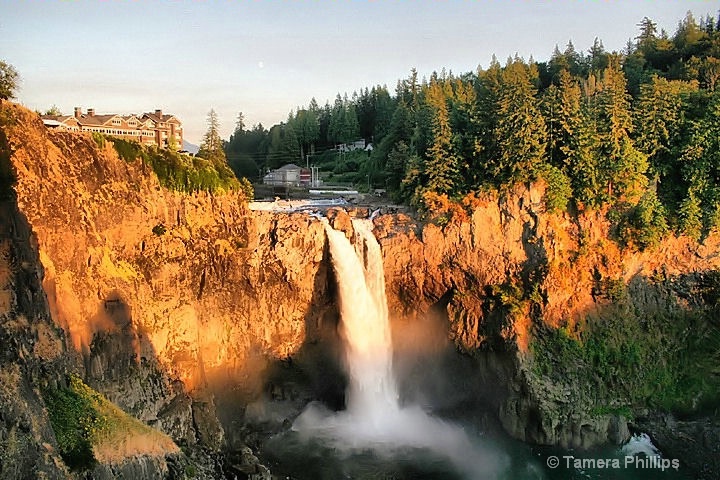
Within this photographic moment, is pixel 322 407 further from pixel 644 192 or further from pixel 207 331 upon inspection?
pixel 644 192

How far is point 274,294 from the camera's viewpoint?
27406 millimetres

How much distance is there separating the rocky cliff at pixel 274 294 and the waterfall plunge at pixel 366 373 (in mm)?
761

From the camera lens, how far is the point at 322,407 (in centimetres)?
2922

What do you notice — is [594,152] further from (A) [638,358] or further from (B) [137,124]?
(B) [137,124]

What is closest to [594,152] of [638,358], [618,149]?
[618,149]

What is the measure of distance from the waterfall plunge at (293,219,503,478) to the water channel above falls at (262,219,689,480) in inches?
1.9

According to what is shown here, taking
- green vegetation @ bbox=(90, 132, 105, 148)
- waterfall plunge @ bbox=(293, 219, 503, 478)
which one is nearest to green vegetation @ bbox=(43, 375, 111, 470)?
green vegetation @ bbox=(90, 132, 105, 148)

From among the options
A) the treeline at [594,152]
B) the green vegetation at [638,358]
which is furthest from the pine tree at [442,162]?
the green vegetation at [638,358]

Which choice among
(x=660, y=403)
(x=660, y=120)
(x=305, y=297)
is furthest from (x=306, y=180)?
(x=660, y=403)

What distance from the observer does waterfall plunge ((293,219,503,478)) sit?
27.1 metres

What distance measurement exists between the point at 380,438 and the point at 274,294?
317 inches

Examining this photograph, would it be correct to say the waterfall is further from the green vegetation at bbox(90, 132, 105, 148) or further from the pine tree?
the green vegetation at bbox(90, 132, 105, 148)

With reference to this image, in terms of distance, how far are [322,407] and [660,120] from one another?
22314 millimetres

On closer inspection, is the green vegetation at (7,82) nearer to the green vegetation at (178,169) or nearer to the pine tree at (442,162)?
the green vegetation at (178,169)
